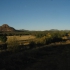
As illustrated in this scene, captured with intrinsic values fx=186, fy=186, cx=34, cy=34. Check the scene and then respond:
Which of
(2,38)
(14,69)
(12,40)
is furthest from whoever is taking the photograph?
(2,38)

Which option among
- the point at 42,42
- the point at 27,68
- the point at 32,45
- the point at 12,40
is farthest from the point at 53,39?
the point at 27,68

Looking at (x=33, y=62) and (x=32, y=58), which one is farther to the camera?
(x=32, y=58)

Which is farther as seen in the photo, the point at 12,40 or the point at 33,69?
the point at 12,40

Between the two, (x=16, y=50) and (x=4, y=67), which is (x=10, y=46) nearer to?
(x=16, y=50)

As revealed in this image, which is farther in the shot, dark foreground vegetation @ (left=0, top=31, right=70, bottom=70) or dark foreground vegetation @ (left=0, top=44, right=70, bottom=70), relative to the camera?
dark foreground vegetation @ (left=0, top=31, right=70, bottom=70)

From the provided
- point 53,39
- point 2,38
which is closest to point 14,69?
point 2,38

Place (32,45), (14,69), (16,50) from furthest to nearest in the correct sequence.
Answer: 1. (32,45)
2. (16,50)
3. (14,69)

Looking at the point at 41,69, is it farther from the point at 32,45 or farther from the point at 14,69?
the point at 32,45

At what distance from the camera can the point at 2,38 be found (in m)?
55.2

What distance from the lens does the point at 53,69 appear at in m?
15.4

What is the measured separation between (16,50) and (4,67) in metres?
14.1

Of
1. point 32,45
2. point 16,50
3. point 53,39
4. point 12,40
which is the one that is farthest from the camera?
point 53,39

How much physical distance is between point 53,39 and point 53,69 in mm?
46459

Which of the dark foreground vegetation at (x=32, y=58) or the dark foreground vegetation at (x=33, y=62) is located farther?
the dark foreground vegetation at (x=32, y=58)
